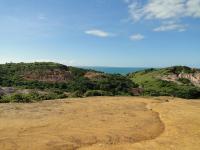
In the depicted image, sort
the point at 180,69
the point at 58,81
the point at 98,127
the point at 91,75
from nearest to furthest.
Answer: the point at 98,127 < the point at 58,81 < the point at 91,75 < the point at 180,69

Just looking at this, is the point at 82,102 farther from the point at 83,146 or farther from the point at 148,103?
the point at 83,146

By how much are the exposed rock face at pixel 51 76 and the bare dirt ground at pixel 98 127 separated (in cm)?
1729

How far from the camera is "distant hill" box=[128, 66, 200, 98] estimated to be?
38906mm

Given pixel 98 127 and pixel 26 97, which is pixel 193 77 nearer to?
pixel 26 97

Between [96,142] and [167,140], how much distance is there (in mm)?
2971

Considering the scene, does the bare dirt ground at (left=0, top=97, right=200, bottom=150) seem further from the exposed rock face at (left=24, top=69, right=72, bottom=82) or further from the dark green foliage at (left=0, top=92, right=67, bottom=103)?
the exposed rock face at (left=24, top=69, right=72, bottom=82)

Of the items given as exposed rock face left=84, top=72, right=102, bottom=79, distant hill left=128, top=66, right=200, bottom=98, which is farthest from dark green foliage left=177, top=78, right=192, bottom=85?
exposed rock face left=84, top=72, right=102, bottom=79

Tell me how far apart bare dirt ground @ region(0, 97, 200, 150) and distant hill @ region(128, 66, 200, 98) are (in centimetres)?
1660

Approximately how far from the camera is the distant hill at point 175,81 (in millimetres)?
38906

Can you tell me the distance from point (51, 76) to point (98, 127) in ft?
84.4

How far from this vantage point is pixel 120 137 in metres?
14.2

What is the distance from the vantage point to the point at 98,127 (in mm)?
15805

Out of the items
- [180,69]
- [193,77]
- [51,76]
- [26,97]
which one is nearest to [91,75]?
[51,76]

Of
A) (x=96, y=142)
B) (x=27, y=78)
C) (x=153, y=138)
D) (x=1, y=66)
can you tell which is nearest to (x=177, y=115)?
(x=153, y=138)
